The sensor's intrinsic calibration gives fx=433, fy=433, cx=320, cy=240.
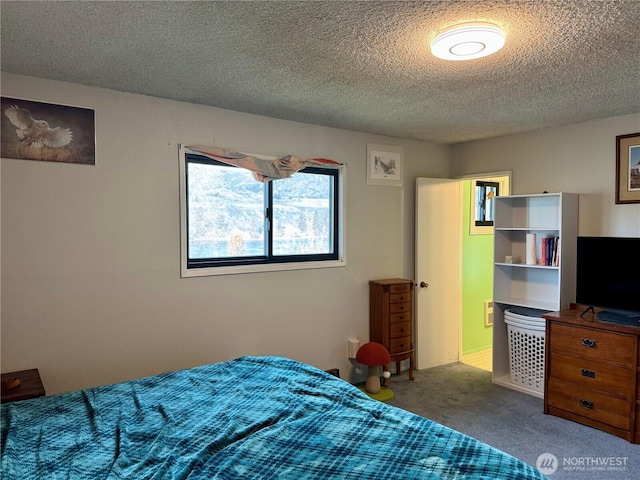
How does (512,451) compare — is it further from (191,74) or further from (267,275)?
(191,74)

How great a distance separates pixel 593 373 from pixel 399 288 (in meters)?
1.65

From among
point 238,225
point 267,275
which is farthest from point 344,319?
point 238,225

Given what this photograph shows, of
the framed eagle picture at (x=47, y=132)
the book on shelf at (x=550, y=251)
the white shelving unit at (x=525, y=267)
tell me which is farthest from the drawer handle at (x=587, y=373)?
the framed eagle picture at (x=47, y=132)

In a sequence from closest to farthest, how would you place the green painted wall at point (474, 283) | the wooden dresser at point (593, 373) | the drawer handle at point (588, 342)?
the wooden dresser at point (593, 373) → the drawer handle at point (588, 342) → the green painted wall at point (474, 283)

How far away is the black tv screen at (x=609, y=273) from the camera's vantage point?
318 centimetres

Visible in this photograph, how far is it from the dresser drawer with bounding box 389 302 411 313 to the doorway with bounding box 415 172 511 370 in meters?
0.34

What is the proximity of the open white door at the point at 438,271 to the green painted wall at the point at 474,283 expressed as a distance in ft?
0.62

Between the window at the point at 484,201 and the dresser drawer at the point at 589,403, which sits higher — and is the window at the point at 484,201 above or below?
above

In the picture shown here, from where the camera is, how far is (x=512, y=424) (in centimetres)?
324

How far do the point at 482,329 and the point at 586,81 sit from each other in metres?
3.28

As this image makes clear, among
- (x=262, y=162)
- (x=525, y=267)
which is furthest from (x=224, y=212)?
(x=525, y=267)

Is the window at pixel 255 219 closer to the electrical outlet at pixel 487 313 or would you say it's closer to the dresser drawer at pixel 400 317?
the dresser drawer at pixel 400 317

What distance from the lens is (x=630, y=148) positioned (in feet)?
11.3

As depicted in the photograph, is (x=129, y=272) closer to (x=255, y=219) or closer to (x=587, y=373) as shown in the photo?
(x=255, y=219)
